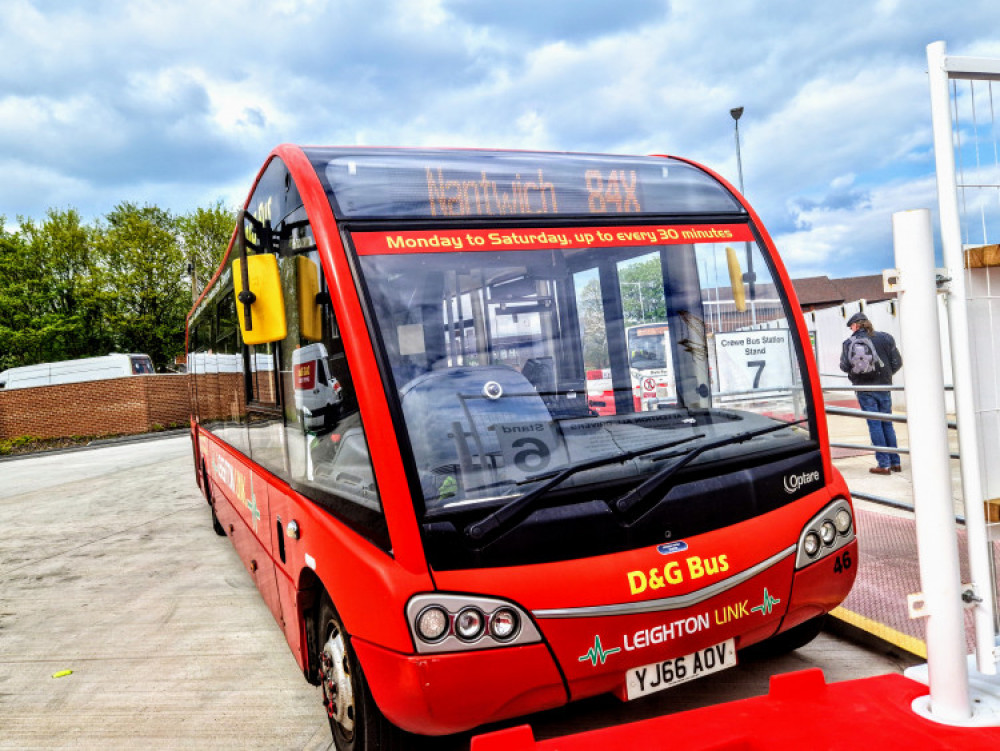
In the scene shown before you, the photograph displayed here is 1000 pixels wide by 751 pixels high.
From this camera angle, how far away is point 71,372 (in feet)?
116

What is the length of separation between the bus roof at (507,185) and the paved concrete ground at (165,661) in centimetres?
212

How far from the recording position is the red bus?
266cm

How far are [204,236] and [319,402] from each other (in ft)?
164

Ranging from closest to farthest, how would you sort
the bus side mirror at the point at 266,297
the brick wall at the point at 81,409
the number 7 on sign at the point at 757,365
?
the bus side mirror at the point at 266,297
the number 7 on sign at the point at 757,365
the brick wall at the point at 81,409

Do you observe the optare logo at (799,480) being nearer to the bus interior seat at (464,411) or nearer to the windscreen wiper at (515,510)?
the windscreen wiper at (515,510)

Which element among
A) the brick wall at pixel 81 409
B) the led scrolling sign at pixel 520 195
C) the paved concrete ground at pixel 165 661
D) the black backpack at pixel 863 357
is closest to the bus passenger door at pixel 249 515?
the paved concrete ground at pixel 165 661

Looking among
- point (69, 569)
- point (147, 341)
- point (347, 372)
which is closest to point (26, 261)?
point (147, 341)

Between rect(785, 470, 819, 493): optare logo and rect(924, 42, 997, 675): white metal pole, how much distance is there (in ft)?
2.72

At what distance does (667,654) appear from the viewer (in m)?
2.84

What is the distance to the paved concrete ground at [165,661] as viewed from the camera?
382cm

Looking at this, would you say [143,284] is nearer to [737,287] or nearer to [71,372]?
[71,372]

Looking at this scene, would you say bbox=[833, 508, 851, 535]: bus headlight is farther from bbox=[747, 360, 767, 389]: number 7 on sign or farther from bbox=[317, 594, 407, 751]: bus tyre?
bbox=[317, 594, 407, 751]: bus tyre

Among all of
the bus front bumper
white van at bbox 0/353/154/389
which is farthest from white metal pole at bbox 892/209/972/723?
white van at bbox 0/353/154/389

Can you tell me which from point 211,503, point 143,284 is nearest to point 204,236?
point 143,284
